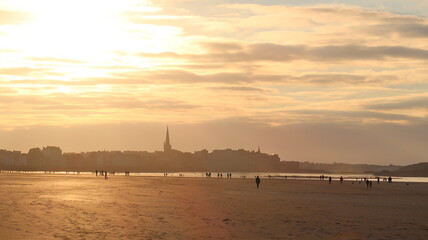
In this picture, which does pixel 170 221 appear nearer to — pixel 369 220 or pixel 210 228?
pixel 210 228

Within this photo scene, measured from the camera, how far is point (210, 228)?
25281 mm

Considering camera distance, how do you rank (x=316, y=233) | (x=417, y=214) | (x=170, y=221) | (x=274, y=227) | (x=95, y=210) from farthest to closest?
(x=417, y=214)
(x=95, y=210)
(x=170, y=221)
(x=274, y=227)
(x=316, y=233)

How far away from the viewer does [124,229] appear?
24.3m

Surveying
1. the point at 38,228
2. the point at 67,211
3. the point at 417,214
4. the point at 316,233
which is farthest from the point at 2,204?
the point at 417,214

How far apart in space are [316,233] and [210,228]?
450 centimetres

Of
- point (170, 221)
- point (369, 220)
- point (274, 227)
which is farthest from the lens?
point (369, 220)

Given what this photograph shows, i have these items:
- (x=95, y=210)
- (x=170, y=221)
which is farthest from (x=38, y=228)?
(x=95, y=210)

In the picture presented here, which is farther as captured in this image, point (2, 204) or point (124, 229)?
point (2, 204)

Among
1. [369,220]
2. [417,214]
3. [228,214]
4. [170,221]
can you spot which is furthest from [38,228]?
[417,214]

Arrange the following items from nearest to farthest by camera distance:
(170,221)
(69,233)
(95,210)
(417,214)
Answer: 1. (69,233)
2. (170,221)
3. (95,210)
4. (417,214)

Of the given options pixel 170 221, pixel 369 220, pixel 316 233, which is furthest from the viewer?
pixel 369 220

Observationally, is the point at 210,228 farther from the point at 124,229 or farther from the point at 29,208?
the point at 29,208

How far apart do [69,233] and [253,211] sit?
14.0m

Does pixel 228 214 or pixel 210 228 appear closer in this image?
pixel 210 228
